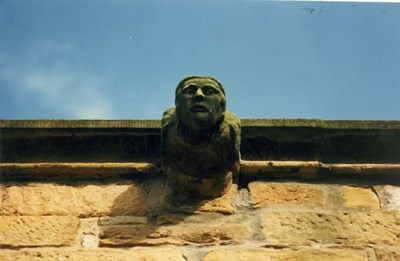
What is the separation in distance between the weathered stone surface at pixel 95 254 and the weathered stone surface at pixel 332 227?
46cm

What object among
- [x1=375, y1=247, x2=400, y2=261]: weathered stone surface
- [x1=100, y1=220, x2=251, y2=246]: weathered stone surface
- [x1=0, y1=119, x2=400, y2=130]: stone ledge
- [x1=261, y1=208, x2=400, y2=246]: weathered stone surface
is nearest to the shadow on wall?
[x1=100, y1=220, x2=251, y2=246]: weathered stone surface

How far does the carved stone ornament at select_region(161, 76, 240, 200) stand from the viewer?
10.7 ft

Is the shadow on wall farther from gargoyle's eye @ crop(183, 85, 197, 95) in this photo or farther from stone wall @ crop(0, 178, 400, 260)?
gargoyle's eye @ crop(183, 85, 197, 95)

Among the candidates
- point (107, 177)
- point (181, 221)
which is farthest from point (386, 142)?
point (107, 177)

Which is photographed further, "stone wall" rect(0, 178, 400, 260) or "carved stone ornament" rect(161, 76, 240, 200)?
"carved stone ornament" rect(161, 76, 240, 200)

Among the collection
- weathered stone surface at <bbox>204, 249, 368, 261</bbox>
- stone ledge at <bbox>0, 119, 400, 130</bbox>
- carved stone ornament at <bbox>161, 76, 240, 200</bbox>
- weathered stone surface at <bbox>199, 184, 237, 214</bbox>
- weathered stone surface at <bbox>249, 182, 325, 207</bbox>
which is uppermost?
stone ledge at <bbox>0, 119, 400, 130</bbox>

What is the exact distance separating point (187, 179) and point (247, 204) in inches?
12.1

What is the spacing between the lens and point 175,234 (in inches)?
125

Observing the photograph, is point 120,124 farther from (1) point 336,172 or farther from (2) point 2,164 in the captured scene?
(1) point 336,172

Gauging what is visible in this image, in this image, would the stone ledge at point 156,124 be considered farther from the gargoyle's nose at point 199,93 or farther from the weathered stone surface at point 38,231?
the weathered stone surface at point 38,231

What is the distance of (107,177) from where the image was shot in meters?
3.59

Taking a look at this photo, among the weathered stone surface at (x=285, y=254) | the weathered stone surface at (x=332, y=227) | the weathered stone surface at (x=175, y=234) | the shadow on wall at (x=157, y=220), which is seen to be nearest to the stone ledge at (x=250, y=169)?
the shadow on wall at (x=157, y=220)

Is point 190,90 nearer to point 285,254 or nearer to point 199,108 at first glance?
point 199,108

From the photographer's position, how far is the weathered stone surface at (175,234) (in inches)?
124
